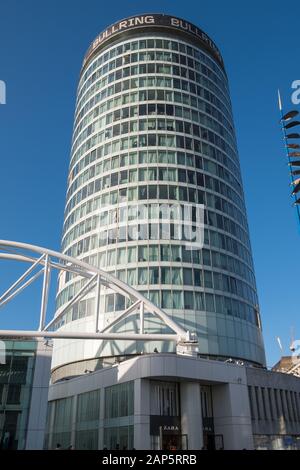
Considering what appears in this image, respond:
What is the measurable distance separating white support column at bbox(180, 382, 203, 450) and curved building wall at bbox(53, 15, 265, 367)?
25.3 feet

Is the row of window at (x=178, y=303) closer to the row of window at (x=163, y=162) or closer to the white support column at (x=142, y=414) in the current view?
the white support column at (x=142, y=414)

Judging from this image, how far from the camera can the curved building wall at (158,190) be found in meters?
51.0

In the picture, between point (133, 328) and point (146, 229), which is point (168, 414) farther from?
point (146, 229)

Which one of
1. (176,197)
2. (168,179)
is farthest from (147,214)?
(168,179)

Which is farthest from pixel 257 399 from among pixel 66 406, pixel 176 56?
pixel 176 56

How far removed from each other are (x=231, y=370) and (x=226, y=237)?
20990 millimetres

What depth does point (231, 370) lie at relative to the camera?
4247 cm

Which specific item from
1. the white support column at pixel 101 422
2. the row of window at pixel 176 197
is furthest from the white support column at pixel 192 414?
the row of window at pixel 176 197

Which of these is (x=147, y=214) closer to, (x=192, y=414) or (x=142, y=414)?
(x=192, y=414)

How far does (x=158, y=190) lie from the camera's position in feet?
188

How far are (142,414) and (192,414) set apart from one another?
4897 millimetres

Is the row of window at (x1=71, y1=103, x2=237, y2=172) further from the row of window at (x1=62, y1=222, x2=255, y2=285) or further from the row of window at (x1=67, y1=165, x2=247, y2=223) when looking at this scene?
the row of window at (x1=62, y1=222, x2=255, y2=285)

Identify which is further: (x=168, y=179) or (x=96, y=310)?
(x=168, y=179)

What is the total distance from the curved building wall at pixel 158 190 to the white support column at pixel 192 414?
7.70 m
